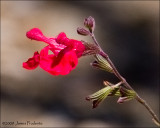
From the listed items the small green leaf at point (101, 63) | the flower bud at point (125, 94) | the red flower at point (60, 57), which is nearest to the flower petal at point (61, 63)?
the red flower at point (60, 57)

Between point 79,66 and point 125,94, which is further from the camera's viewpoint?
point 79,66

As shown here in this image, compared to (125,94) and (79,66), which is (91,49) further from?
(79,66)

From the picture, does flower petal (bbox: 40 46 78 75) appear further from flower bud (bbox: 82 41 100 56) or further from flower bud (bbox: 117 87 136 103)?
flower bud (bbox: 117 87 136 103)

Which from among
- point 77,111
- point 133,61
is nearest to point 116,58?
point 133,61

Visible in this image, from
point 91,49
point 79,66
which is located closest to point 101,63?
point 91,49

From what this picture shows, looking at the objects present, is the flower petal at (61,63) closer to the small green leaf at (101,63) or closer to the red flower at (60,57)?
the red flower at (60,57)

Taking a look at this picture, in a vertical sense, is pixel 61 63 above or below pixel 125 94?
above

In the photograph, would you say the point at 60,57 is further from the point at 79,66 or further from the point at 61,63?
the point at 79,66

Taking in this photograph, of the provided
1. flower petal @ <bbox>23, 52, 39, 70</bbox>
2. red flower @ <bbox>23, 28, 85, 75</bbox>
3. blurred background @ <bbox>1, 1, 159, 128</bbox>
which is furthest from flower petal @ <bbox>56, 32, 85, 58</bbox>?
blurred background @ <bbox>1, 1, 159, 128</bbox>
